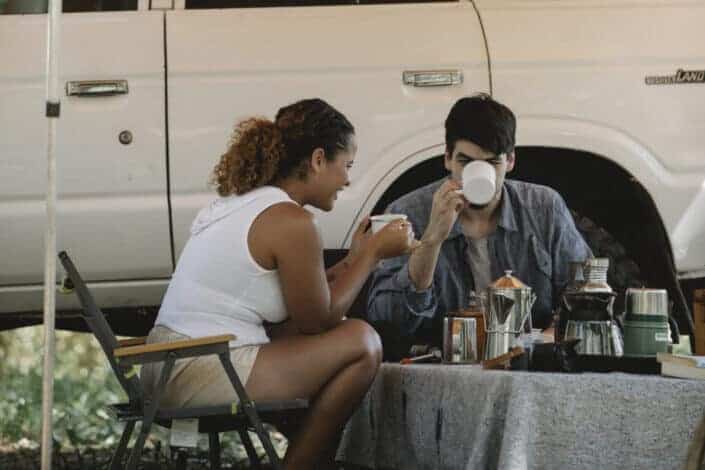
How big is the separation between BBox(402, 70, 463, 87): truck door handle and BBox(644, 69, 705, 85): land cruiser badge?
2.18 ft

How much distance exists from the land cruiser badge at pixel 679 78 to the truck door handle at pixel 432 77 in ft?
2.18

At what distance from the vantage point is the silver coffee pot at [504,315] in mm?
3711

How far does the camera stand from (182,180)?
514 centimetres

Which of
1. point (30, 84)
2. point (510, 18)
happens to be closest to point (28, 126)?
point (30, 84)

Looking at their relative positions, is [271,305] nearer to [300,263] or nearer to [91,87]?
[300,263]

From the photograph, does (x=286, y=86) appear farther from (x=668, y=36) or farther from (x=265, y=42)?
(x=668, y=36)

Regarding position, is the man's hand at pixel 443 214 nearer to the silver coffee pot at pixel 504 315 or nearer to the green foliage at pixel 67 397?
the silver coffee pot at pixel 504 315

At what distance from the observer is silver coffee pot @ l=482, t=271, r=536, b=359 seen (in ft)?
12.2

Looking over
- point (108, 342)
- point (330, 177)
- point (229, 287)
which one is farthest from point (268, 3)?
point (108, 342)

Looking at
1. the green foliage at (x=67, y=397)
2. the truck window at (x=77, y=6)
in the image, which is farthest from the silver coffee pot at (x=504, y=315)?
the green foliage at (x=67, y=397)

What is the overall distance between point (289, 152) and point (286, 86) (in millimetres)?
879

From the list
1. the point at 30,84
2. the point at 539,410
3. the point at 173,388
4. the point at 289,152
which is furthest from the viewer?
the point at 30,84

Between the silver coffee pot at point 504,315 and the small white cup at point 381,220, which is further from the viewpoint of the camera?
the small white cup at point 381,220

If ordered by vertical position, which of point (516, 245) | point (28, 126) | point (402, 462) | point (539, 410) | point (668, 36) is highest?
point (668, 36)
